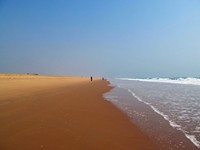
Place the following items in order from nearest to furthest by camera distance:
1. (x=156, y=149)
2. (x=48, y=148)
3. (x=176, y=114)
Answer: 1. (x=48, y=148)
2. (x=156, y=149)
3. (x=176, y=114)

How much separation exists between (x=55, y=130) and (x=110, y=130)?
178 centimetres

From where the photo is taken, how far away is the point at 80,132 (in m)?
7.34

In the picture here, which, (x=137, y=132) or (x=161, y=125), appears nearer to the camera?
(x=137, y=132)

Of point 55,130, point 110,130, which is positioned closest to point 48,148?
point 55,130

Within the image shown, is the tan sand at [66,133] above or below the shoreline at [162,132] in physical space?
above

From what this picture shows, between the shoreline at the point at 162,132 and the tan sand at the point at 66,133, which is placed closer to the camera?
the tan sand at the point at 66,133

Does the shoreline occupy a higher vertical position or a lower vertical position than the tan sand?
lower

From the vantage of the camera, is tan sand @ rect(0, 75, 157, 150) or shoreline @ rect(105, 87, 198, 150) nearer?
tan sand @ rect(0, 75, 157, 150)

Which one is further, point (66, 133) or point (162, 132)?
point (162, 132)

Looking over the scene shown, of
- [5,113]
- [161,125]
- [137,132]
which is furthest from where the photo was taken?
[5,113]

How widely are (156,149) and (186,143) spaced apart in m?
1.21

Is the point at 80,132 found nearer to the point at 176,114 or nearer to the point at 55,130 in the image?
the point at 55,130

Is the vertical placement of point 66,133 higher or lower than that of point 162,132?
higher

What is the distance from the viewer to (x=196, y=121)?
388 inches
